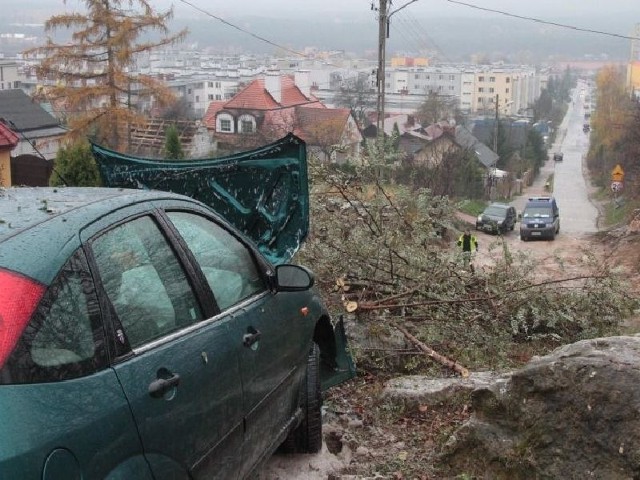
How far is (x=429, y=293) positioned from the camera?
7699mm

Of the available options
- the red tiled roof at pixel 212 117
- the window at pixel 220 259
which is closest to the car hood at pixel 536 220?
the red tiled roof at pixel 212 117

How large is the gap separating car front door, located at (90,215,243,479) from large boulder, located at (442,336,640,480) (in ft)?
5.30

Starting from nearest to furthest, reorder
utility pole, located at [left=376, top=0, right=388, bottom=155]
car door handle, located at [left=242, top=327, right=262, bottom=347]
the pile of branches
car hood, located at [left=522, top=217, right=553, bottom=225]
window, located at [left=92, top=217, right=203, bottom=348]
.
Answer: window, located at [left=92, top=217, right=203, bottom=348] < car door handle, located at [left=242, top=327, right=262, bottom=347] < the pile of branches < utility pole, located at [left=376, top=0, right=388, bottom=155] < car hood, located at [left=522, top=217, right=553, bottom=225]

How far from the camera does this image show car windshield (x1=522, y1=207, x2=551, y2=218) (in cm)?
3066

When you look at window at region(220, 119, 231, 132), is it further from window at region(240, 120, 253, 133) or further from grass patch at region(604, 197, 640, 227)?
grass patch at region(604, 197, 640, 227)

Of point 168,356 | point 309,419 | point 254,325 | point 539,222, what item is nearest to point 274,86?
point 539,222

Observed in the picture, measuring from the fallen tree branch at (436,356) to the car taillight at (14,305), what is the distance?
4.32 metres

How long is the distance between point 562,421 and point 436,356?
247 centimetres

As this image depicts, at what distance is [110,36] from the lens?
30141mm

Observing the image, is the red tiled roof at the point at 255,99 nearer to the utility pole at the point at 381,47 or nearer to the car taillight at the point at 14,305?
the utility pole at the point at 381,47

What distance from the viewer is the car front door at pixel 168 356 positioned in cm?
265

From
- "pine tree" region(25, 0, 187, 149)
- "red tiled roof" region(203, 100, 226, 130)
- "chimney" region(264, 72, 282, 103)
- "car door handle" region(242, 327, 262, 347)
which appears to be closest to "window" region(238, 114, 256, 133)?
"red tiled roof" region(203, 100, 226, 130)

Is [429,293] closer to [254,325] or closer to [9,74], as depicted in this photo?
[254,325]

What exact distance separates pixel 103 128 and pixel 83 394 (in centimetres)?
2940
